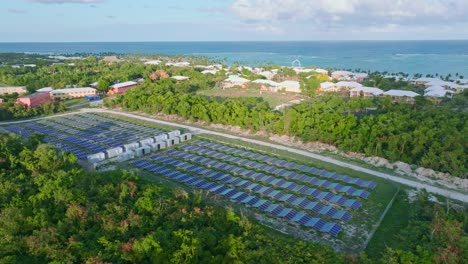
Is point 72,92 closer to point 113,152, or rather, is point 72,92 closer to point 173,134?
point 173,134

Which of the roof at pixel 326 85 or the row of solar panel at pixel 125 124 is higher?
the roof at pixel 326 85

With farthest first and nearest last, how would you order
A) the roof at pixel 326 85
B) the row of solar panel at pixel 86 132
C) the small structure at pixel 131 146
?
the roof at pixel 326 85 → the row of solar panel at pixel 86 132 → the small structure at pixel 131 146

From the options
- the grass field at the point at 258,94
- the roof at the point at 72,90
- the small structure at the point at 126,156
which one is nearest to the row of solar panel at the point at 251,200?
the small structure at the point at 126,156

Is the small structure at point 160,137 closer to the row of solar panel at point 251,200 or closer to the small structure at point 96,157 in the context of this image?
the row of solar panel at point 251,200

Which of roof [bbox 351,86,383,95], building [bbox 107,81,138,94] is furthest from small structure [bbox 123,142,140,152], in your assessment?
roof [bbox 351,86,383,95]

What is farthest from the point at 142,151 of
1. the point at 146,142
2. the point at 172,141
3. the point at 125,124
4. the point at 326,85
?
the point at 326,85

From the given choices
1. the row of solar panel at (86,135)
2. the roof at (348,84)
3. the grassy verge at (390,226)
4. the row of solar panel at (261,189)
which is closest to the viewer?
the grassy verge at (390,226)
